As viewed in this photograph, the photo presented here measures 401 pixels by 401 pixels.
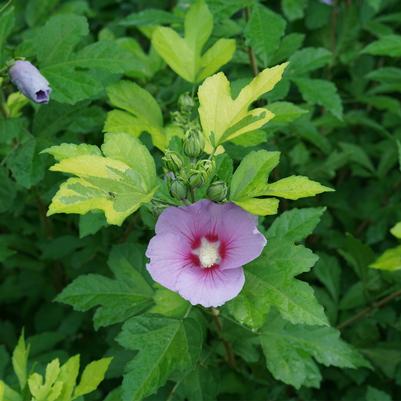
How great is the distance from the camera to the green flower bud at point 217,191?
1095mm

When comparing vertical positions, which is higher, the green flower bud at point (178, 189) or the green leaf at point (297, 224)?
the green flower bud at point (178, 189)

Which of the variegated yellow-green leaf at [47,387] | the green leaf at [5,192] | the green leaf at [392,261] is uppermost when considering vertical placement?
the green leaf at [392,261]

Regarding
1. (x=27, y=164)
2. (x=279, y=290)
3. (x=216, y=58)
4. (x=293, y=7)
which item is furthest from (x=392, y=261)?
(x=293, y=7)

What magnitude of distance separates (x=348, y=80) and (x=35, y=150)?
128 cm

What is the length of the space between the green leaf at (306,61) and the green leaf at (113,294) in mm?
714

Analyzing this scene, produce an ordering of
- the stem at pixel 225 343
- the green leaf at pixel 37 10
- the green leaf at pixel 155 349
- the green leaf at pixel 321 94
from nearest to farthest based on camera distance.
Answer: the green leaf at pixel 155 349 < the stem at pixel 225 343 < the green leaf at pixel 321 94 < the green leaf at pixel 37 10

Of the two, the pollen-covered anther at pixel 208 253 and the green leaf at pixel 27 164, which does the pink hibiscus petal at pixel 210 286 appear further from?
the green leaf at pixel 27 164

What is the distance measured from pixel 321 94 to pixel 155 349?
0.86 meters

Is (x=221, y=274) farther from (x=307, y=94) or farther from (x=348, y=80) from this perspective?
(x=348, y=80)

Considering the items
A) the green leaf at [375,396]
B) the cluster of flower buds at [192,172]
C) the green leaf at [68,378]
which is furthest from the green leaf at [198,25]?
the green leaf at [375,396]

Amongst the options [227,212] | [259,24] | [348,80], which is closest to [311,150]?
[348,80]

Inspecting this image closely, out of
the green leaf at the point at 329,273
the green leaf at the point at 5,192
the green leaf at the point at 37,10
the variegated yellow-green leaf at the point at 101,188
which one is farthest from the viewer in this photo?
the green leaf at the point at 37,10

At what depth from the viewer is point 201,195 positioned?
1.19 meters

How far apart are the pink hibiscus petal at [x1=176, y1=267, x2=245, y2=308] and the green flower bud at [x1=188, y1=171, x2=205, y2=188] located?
6.3 inches
